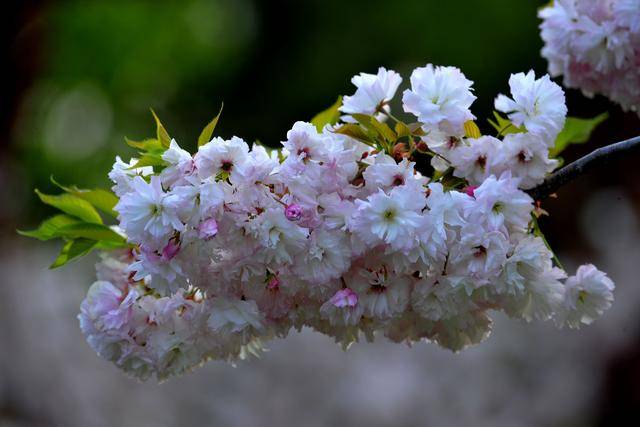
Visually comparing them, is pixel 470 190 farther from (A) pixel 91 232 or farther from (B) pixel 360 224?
(A) pixel 91 232

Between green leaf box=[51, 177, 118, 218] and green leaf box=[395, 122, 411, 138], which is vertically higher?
green leaf box=[395, 122, 411, 138]

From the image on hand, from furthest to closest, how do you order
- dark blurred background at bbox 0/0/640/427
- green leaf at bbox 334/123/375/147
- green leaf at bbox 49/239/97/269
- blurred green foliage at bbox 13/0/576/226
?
blurred green foliage at bbox 13/0/576/226 → dark blurred background at bbox 0/0/640/427 → green leaf at bbox 49/239/97/269 → green leaf at bbox 334/123/375/147

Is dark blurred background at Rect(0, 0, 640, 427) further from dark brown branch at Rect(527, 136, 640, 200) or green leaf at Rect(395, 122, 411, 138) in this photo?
green leaf at Rect(395, 122, 411, 138)

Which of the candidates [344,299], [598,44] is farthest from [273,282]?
[598,44]

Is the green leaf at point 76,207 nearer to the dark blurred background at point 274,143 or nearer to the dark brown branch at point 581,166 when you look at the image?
the dark brown branch at point 581,166

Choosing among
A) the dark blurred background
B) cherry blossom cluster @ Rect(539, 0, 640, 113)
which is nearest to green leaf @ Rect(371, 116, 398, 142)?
cherry blossom cluster @ Rect(539, 0, 640, 113)

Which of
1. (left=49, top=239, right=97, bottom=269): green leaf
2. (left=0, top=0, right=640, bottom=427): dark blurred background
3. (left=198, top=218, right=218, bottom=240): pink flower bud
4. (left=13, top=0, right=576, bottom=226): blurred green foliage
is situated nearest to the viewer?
(left=198, top=218, right=218, bottom=240): pink flower bud
